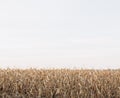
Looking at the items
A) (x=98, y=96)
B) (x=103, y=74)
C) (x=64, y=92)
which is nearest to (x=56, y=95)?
(x=64, y=92)

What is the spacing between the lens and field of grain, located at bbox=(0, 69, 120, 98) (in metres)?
13.6

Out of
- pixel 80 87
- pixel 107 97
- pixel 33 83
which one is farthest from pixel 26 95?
pixel 107 97

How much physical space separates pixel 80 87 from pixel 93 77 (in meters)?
1.22

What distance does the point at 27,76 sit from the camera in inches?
591

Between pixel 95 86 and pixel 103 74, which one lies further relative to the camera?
pixel 103 74

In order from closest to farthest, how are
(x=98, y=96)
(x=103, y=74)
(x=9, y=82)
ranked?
1. (x=98, y=96)
2. (x=9, y=82)
3. (x=103, y=74)

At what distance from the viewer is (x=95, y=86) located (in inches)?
550

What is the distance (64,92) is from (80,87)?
0.61 meters

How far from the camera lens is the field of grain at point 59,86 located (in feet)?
44.6

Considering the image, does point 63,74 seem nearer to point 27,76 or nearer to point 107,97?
point 27,76

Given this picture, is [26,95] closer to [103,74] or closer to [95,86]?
[95,86]

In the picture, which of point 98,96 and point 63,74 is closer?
point 98,96

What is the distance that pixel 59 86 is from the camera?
1399cm

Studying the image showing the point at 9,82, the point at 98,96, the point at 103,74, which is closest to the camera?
the point at 98,96
